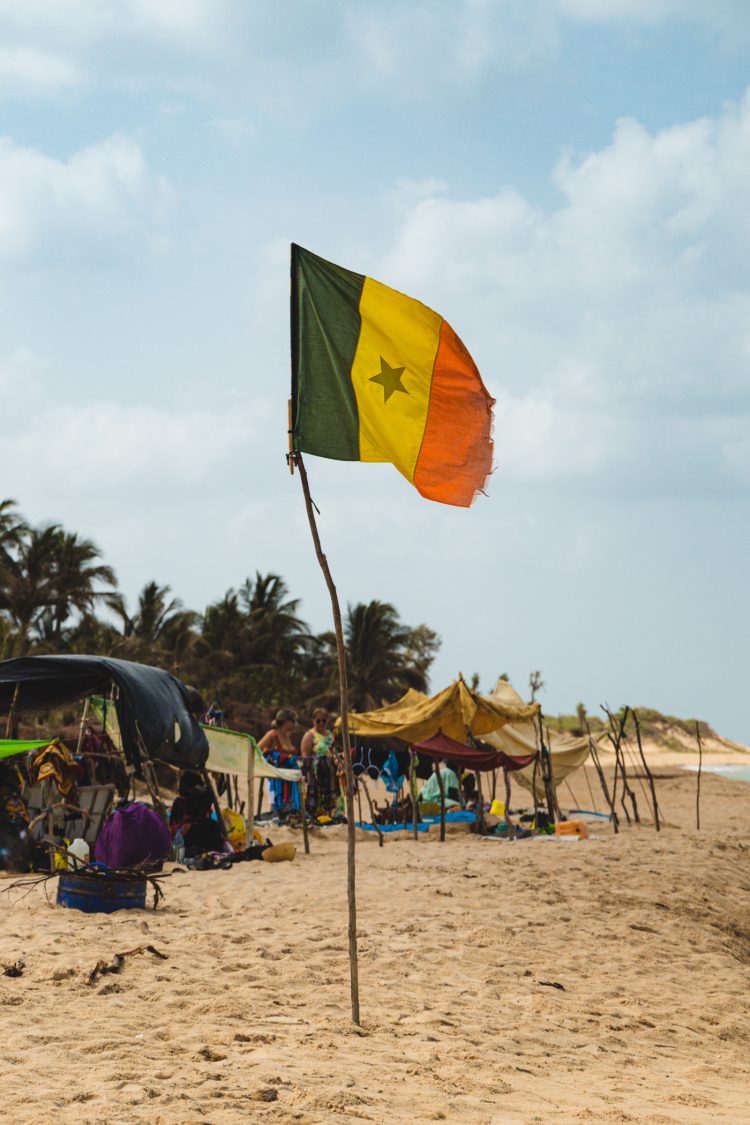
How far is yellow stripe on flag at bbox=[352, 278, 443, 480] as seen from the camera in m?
6.20

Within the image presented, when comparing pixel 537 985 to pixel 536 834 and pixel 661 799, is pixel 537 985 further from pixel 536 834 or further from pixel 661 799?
pixel 661 799

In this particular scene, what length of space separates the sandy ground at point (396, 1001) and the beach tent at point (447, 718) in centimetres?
553

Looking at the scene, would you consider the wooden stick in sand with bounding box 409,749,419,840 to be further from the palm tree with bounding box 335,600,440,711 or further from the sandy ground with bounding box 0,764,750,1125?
the palm tree with bounding box 335,600,440,711

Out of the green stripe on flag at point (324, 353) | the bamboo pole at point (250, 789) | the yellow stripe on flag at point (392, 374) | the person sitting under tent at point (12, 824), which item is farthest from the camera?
the bamboo pole at point (250, 789)

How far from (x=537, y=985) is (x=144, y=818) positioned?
4161mm

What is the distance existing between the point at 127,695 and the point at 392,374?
5.31 metres

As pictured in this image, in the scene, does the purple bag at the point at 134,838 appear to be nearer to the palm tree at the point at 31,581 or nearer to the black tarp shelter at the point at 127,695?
the black tarp shelter at the point at 127,695

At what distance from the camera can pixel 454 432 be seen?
646cm

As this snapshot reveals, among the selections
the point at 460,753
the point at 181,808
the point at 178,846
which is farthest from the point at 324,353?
the point at 460,753

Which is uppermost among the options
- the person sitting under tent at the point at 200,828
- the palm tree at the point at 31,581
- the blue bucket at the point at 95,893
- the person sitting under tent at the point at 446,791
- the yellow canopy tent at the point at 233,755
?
the palm tree at the point at 31,581

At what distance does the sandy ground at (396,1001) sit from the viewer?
4227 millimetres

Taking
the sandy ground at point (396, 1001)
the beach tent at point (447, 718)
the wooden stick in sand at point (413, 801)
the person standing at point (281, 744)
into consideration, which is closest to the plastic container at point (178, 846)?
the sandy ground at point (396, 1001)

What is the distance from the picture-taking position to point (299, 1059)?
4.72 meters

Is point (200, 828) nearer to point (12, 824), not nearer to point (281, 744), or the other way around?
point (12, 824)
